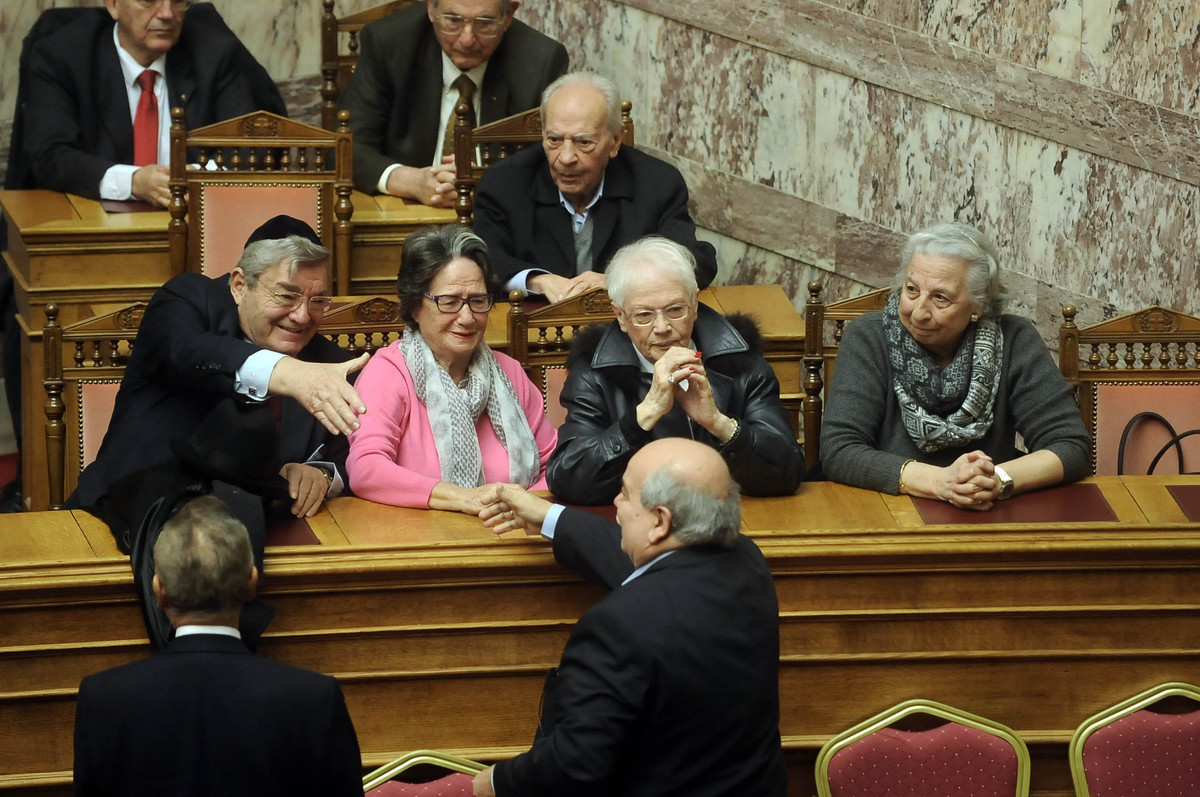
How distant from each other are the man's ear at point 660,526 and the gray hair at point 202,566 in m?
0.59

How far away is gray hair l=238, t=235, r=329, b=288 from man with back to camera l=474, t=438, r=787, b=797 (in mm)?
1035

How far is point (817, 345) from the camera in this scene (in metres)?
4.18

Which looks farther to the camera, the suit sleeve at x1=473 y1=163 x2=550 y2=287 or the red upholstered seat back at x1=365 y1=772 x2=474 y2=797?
the suit sleeve at x1=473 y1=163 x2=550 y2=287

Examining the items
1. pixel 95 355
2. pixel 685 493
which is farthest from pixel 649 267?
pixel 95 355

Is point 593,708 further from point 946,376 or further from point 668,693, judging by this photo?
point 946,376

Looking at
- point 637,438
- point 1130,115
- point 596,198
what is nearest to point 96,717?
point 637,438

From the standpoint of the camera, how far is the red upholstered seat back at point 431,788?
2752 mm

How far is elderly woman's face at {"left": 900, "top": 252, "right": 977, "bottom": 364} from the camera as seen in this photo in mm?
3395

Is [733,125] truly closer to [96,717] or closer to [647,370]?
[647,370]

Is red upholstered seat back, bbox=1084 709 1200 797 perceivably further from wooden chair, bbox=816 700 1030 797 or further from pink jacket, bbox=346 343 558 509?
pink jacket, bbox=346 343 558 509

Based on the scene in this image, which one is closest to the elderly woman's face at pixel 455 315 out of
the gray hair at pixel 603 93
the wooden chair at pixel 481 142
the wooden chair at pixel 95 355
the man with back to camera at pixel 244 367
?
the man with back to camera at pixel 244 367

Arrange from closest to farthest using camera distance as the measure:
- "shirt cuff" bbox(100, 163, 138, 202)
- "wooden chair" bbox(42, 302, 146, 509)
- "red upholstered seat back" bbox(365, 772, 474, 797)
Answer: "red upholstered seat back" bbox(365, 772, 474, 797) → "wooden chair" bbox(42, 302, 146, 509) → "shirt cuff" bbox(100, 163, 138, 202)

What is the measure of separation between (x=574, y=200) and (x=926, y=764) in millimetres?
2133

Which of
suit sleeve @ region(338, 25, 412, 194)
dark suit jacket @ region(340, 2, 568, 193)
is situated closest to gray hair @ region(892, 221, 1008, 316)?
dark suit jacket @ region(340, 2, 568, 193)
